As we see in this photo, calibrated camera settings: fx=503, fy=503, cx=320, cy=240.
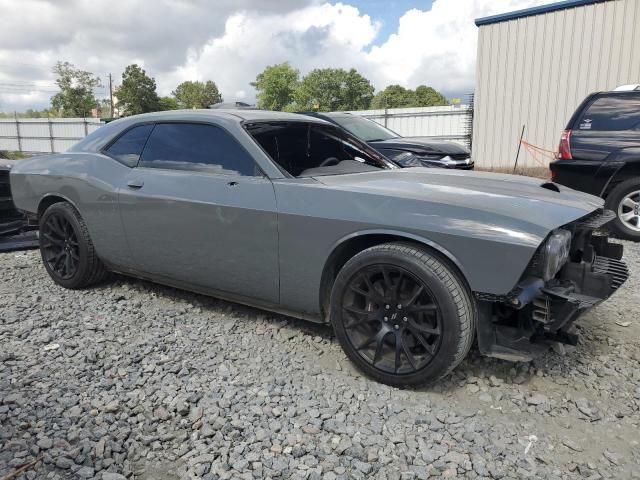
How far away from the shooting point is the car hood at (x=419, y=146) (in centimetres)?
781

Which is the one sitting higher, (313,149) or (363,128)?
(363,128)

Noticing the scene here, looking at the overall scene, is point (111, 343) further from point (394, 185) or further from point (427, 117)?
point (427, 117)

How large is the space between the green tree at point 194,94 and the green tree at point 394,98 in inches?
1077

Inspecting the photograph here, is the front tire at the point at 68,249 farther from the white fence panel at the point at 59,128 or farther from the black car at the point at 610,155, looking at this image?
the white fence panel at the point at 59,128

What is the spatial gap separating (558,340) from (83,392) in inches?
97.4

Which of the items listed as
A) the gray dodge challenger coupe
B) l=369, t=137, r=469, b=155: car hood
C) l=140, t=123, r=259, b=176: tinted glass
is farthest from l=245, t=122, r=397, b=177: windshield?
l=369, t=137, r=469, b=155: car hood

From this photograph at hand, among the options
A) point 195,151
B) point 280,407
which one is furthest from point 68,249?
point 280,407

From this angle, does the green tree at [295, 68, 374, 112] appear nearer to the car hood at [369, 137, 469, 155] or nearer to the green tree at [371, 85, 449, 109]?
the green tree at [371, 85, 449, 109]

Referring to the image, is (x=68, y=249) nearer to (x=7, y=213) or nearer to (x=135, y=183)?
(x=135, y=183)

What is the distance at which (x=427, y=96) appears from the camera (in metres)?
86.4

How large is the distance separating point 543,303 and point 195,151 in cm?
238

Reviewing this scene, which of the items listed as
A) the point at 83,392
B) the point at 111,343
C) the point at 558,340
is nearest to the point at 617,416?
the point at 558,340

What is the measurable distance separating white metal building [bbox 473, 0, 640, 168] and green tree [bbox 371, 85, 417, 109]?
69774 mm

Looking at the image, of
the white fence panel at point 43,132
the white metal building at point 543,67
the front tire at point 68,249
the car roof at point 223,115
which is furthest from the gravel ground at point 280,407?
the white fence panel at point 43,132
